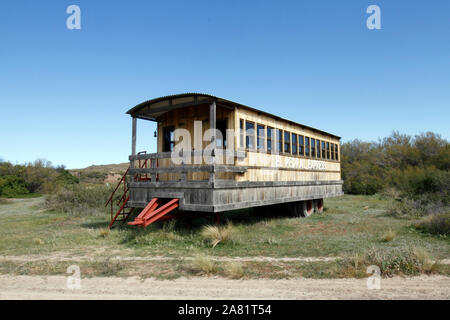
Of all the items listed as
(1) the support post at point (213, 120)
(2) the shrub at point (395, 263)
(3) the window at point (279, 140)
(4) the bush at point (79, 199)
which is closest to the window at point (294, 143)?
(3) the window at point (279, 140)

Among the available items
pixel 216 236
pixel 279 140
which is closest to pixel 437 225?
pixel 279 140

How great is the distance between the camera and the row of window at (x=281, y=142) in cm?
1050

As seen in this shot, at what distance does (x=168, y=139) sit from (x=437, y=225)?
390 inches

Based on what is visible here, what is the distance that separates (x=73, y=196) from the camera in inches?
774

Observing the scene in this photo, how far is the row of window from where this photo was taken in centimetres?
1050

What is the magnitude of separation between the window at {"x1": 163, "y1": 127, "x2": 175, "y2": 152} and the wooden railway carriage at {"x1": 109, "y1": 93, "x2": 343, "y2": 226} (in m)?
0.04

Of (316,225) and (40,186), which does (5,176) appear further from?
(316,225)

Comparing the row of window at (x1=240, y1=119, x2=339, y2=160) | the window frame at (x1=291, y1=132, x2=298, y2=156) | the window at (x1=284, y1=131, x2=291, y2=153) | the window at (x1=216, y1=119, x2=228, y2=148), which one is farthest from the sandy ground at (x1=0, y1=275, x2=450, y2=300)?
the window frame at (x1=291, y1=132, x2=298, y2=156)

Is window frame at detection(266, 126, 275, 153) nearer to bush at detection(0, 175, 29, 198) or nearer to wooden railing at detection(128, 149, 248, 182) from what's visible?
wooden railing at detection(128, 149, 248, 182)

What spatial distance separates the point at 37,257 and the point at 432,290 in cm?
871

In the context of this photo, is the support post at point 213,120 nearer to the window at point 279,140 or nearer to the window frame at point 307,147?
the window at point 279,140

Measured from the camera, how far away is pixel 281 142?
1253cm
